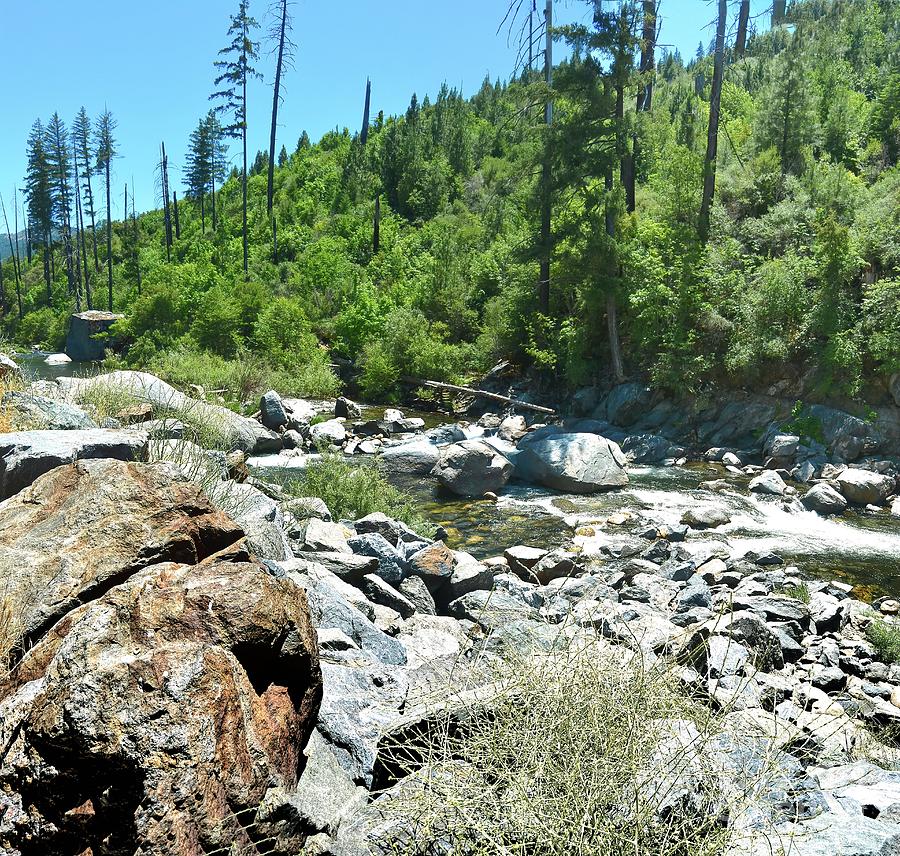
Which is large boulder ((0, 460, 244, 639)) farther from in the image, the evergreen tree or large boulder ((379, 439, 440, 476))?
the evergreen tree

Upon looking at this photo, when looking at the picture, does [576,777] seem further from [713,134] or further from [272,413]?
[713,134]

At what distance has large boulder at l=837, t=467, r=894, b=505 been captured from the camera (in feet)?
43.5

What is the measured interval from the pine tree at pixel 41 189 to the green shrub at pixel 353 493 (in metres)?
52.9

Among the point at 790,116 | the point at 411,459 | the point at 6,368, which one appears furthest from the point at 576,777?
the point at 790,116

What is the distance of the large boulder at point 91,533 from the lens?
3053 millimetres

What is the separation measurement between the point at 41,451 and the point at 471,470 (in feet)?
30.6

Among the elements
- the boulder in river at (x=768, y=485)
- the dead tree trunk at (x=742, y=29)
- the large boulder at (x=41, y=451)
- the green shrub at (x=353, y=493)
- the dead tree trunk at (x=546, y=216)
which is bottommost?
the boulder in river at (x=768, y=485)

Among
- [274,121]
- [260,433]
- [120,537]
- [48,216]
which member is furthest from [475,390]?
[48,216]

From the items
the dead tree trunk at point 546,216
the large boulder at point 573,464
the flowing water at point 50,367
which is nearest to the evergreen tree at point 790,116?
the dead tree trunk at point 546,216

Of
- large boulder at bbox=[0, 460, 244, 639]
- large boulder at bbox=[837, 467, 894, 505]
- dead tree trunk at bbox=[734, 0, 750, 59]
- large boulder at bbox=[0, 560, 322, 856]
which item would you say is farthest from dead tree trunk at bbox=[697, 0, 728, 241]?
large boulder at bbox=[0, 560, 322, 856]

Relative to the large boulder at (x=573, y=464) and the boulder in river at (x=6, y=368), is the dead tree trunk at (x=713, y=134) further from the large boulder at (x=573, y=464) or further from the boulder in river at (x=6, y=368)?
the boulder in river at (x=6, y=368)

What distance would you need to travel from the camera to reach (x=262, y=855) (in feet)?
7.38

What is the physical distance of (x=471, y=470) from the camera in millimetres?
13750

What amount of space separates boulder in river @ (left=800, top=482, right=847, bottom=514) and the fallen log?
8446mm
